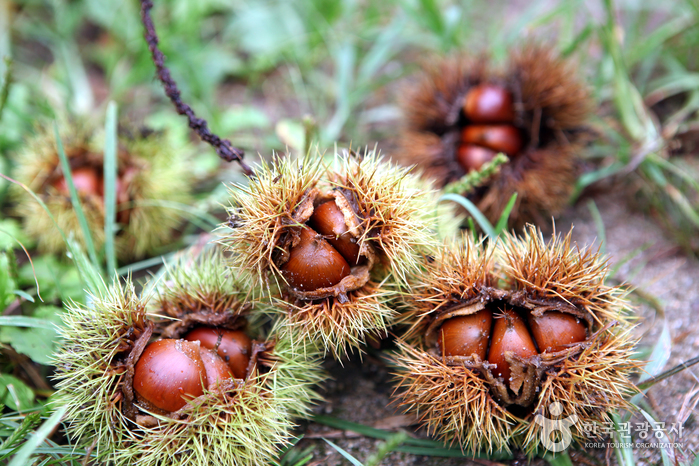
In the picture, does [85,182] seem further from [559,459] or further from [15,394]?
[559,459]

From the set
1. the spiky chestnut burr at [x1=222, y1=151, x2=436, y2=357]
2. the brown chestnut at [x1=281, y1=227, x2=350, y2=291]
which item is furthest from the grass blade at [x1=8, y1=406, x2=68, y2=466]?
the brown chestnut at [x1=281, y1=227, x2=350, y2=291]

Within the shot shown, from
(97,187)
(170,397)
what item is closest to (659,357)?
(170,397)

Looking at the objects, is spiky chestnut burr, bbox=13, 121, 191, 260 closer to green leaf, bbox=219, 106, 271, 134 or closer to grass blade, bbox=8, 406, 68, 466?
green leaf, bbox=219, 106, 271, 134

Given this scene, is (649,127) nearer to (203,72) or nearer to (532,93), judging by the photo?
(532,93)

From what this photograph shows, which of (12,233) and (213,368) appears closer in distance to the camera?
(213,368)

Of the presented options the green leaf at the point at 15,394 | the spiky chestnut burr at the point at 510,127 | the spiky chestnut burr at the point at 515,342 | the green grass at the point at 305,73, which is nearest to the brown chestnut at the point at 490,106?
the spiky chestnut burr at the point at 510,127
